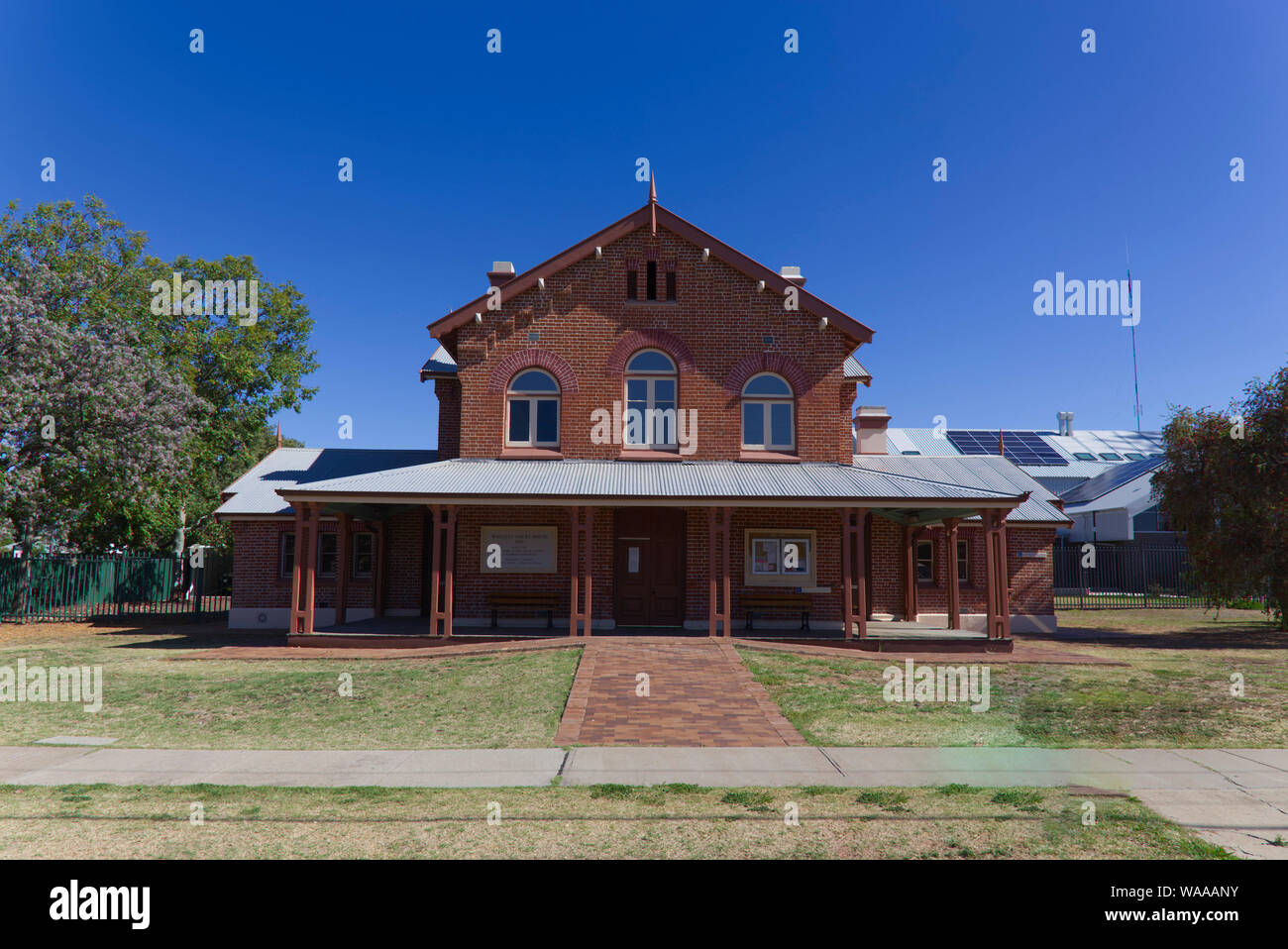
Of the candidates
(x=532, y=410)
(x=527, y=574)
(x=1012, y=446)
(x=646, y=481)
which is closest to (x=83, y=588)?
(x=527, y=574)

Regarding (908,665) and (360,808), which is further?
(908,665)

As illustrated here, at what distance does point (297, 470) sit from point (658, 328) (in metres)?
11.8

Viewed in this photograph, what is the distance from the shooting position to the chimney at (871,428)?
24.8 metres

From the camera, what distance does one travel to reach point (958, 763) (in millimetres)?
8242

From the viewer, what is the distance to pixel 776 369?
65.1 feet

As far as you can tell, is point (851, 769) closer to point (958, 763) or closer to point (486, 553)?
point (958, 763)

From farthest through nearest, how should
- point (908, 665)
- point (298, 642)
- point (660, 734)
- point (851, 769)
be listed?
point (298, 642), point (908, 665), point (660, 734), point (851, 769)

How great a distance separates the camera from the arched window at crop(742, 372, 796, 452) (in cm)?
1992

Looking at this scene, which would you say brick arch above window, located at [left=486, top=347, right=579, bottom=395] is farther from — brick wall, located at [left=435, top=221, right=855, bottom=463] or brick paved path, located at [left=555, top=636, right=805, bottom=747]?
brick paved path, located at [left=555, top=636, right=805, bottom=747]

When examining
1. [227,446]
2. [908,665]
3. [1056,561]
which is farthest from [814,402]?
[227,446]

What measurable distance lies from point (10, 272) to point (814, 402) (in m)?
28.8

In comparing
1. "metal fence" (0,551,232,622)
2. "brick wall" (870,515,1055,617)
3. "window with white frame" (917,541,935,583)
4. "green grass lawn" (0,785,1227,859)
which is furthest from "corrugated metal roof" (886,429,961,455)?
"green grass lawn" (0,785,1227,859)

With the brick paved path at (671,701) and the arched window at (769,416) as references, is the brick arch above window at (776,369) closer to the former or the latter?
the arched window at (769,416)

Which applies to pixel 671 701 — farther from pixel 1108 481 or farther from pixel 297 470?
pixel 1108 481
